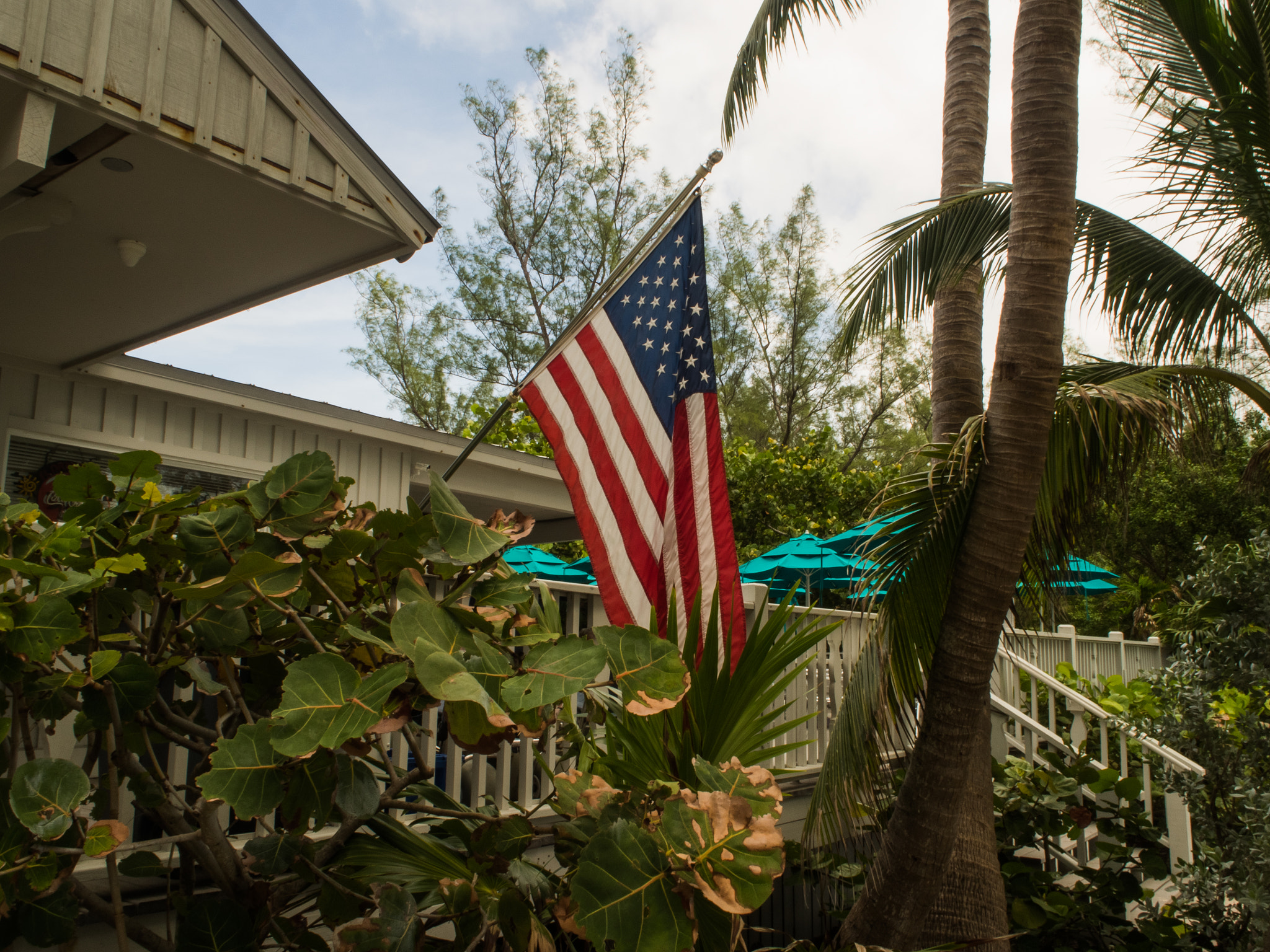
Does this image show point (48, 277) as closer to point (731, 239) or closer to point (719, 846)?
point (719, 846)

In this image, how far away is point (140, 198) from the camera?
3479 mm

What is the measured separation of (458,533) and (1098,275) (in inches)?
216

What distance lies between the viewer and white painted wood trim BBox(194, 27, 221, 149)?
3162 millimetres

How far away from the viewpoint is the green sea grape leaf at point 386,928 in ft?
4.72

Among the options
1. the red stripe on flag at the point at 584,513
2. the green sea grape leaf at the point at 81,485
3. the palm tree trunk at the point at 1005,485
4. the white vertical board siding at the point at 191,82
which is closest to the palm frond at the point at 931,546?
the palm tree trunk at the point at 1005,485

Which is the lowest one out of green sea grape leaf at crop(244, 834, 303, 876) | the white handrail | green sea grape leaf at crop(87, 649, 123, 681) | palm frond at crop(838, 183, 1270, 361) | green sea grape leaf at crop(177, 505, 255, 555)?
the white handrail

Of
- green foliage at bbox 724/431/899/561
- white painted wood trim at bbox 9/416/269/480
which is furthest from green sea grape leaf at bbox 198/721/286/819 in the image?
green foliage at bbox 724/431/899/561

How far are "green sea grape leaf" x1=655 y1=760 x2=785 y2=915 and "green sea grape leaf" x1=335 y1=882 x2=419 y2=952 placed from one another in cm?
52

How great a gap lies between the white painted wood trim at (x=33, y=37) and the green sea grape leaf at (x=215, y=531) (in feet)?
6.73

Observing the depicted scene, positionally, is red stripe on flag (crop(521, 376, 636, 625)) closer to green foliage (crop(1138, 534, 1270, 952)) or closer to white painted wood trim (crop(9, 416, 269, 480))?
white painted wood trim (crop(9, 416, 269, 480))

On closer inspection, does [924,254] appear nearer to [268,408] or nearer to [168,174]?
[168,174]

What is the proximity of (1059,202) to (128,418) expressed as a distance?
541cm

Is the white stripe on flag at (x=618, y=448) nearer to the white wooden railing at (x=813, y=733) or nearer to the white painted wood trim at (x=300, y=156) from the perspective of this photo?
the white wooden railing at (x=813, y=733)

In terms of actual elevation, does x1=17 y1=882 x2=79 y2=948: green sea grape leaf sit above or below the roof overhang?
below
